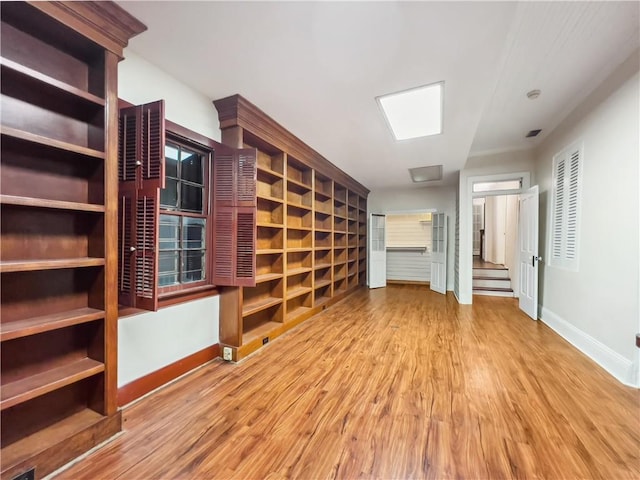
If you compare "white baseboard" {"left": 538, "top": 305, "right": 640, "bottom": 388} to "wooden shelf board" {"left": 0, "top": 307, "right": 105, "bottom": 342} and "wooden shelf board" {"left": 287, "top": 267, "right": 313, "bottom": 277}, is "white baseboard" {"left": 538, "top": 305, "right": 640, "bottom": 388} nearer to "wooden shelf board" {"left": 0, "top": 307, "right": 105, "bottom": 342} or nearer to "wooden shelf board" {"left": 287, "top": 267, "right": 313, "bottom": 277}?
"wooden shelf board" {"left": 287, "top": 267, "right": 313, "bottom": 277}

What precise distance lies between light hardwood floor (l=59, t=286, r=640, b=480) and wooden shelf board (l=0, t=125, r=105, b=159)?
161cm

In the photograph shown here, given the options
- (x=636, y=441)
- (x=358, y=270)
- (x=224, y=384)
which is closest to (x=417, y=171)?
(x=358, y=270)

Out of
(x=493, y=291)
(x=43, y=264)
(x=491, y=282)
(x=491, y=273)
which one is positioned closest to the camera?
(x=43, y=264)

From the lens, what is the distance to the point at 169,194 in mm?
2266

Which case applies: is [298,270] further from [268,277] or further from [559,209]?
[559,209]

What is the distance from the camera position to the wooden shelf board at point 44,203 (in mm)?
1160

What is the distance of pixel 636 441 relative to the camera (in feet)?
5.09

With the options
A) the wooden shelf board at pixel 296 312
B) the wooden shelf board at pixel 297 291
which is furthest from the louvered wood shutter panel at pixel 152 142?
the wooden shelf board at pixel 296 312

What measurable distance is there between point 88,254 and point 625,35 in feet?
13.5

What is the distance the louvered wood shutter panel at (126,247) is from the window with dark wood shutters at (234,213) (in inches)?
33.0

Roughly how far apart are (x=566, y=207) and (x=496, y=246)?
192 inches

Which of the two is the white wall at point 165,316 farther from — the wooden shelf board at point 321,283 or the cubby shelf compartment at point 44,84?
the wooden shelf board at point 321,283

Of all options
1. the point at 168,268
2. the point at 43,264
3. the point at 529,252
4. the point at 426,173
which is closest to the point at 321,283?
the point at 168,268

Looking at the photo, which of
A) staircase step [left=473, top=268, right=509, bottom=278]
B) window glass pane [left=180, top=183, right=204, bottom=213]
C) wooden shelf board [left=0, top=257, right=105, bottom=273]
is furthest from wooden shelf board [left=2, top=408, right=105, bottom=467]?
staircase step [left=473, top=268, right=509, bottom=278]
